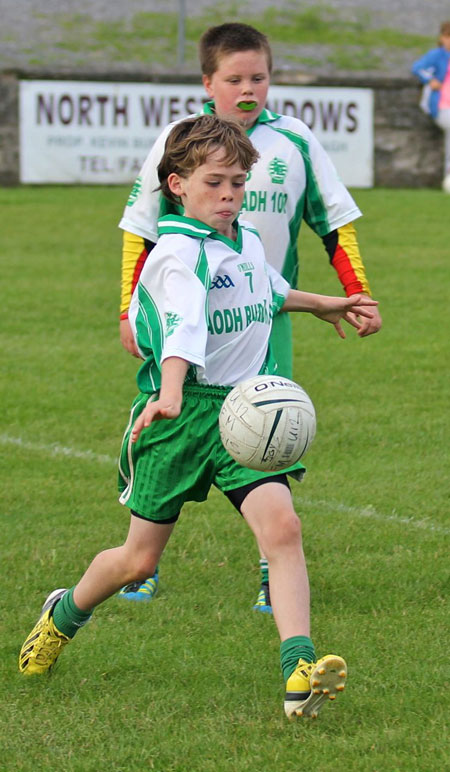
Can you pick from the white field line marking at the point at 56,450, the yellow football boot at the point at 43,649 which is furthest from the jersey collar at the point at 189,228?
the white field line marking at the point at 56,450

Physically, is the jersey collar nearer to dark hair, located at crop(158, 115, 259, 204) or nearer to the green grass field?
dark hair, located at crop(158, 115, 259, 204)

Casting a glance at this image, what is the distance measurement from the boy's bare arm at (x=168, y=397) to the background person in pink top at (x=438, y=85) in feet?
50.0

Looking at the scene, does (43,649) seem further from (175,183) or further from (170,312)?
(175,183)

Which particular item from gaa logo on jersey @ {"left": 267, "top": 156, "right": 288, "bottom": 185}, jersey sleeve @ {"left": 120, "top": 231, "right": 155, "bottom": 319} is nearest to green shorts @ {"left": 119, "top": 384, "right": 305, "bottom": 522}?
jersey sleeve @ {"left": 120, "top": 231, "right": 155, "bottom": 319}

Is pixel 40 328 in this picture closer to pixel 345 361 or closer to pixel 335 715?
pixel 345 361

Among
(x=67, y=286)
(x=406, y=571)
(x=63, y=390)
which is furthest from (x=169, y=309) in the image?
(x=67, y=286)

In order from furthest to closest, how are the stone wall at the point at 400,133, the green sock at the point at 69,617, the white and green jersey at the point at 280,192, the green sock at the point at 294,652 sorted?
the stone wall at the point at 400,133 < the white and green jersey at the point at 280,192 < the green sock at the point at 69,617 < the green sock at the point at 294,652

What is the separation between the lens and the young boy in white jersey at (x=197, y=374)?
4000mm

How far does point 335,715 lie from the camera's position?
13.3 feet

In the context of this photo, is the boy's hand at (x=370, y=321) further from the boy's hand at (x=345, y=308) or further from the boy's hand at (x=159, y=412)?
the boy's hand at (x=159, y=412)

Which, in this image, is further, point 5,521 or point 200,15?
point 200,15

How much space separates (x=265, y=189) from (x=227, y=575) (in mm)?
1642

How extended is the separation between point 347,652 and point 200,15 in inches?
1199

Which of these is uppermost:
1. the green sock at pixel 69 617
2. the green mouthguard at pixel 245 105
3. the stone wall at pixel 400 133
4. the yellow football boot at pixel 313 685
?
the green mouthguard at pixel 245 105
